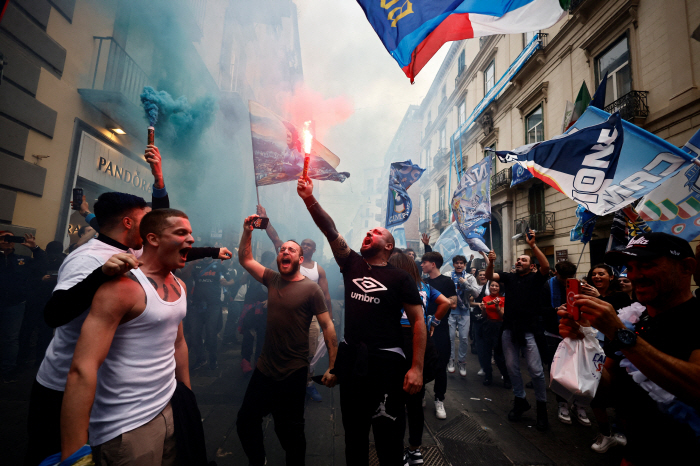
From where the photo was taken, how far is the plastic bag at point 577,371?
109 inches

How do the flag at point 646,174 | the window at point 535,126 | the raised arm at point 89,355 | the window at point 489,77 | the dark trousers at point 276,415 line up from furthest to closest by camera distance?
the window at point 489,77, the window at point 535,126, the flag at point 646,174, the dark trousers at point 276,415, the raised arm at point 89,355

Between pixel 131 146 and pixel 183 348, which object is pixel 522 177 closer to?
pixel 183 348

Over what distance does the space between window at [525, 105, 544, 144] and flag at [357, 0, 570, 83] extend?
1196 cm

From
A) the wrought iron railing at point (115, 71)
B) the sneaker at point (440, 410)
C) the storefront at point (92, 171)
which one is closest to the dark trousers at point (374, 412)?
the sneaker at point (440, 410)

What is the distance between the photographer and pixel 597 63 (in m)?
10.8

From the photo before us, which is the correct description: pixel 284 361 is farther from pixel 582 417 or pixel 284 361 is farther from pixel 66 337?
pixel 582 417

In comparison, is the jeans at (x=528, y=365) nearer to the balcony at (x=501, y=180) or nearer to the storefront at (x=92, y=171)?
the storefront at (x=92, y=171)

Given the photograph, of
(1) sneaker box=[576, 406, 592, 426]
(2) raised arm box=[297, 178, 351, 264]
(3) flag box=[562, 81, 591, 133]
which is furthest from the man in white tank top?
(3) flag box=[562, 81, 591, 133]

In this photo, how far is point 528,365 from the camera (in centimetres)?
391

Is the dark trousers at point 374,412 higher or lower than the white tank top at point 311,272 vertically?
lower

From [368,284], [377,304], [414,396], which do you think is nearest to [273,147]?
[368,284]

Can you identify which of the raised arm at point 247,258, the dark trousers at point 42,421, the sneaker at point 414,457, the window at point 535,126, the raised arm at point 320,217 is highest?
A: the window at point 535,126

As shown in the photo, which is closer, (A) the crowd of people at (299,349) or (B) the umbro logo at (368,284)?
(A) the crowd of people at (299,349)

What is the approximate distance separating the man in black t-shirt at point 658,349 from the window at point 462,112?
21753 mm
